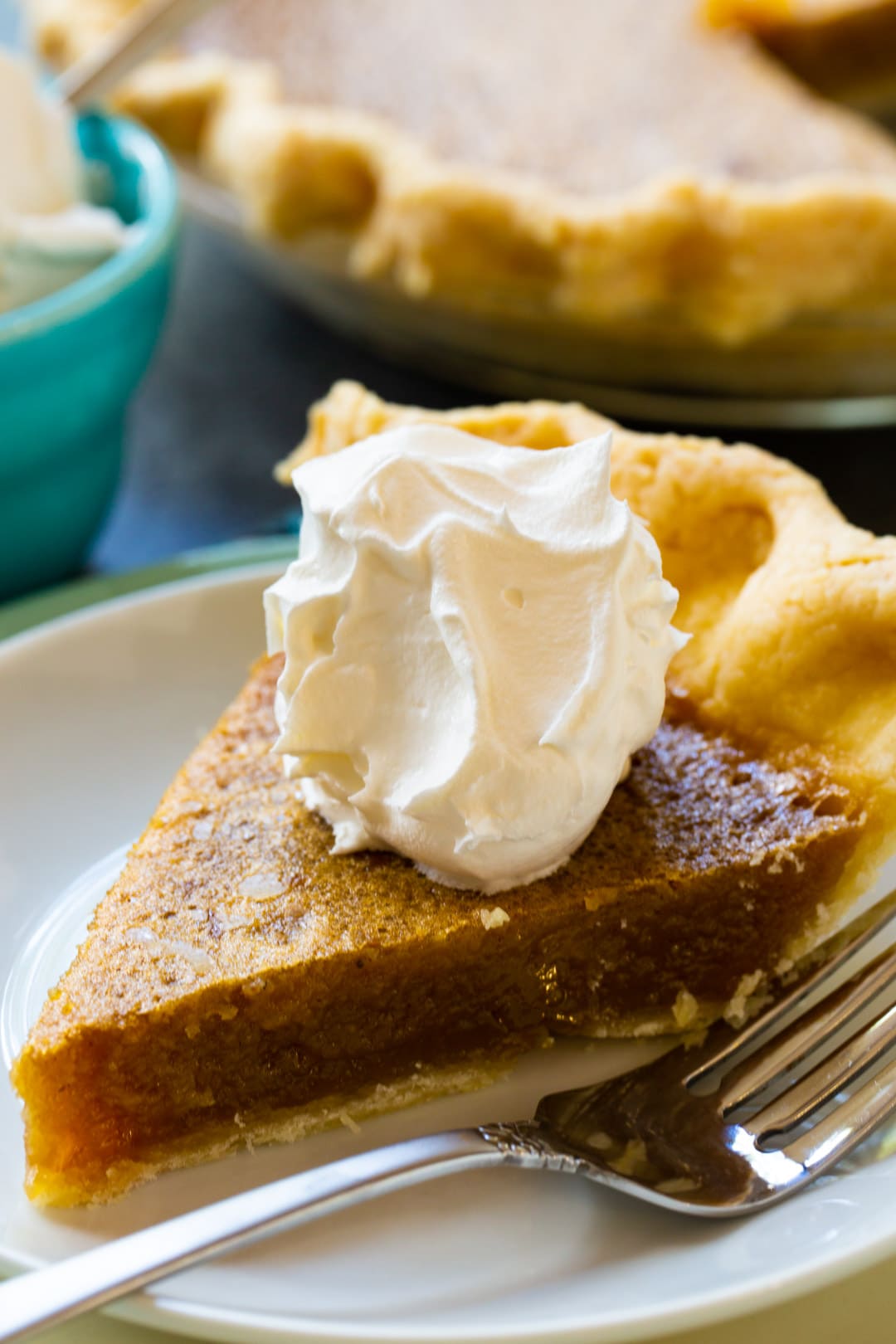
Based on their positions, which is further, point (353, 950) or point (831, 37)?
point (831, 37)

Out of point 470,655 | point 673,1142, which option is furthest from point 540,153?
point 673,1142

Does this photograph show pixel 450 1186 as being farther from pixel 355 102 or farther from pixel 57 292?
pixel 355 102

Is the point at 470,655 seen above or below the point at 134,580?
above

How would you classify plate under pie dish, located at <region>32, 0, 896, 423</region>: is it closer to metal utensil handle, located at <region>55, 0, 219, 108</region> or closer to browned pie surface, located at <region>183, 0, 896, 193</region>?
browned pie surface, located at <region>183, 0, 896, 193</region>

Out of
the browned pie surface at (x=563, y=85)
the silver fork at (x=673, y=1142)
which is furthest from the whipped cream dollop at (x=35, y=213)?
the silver fork at (x=673, y=1142)

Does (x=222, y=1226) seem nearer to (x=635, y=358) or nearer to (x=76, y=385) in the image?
(x=76, y=385)

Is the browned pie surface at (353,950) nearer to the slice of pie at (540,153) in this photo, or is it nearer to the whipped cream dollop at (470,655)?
the whipped cream dollop at (470,655)

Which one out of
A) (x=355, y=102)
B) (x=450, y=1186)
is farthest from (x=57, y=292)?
Result: (x=450, y=1186)
